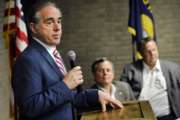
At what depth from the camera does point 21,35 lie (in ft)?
13.7

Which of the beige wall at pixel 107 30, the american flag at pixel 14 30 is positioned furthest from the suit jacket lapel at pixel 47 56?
the beige wall at pixel 107 30

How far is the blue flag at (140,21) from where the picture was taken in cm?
460

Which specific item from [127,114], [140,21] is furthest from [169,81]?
[127,114]

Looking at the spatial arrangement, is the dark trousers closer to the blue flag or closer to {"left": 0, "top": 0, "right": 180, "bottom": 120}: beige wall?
the blue flag

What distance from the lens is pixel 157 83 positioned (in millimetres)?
3473

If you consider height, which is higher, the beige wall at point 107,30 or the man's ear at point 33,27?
the man's ear at point 33,27

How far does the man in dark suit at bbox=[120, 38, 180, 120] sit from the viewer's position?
344 centimetres

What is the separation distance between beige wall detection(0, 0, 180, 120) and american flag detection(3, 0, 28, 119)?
3.65 ft

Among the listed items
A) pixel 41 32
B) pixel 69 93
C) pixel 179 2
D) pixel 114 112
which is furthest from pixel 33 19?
pixel 179 2

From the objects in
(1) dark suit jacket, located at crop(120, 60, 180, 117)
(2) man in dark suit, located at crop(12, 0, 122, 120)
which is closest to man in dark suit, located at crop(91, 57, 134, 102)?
(1) dark suit jacket, located at crop(120, 60, 180, 117)

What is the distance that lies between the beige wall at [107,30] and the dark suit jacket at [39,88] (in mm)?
3722

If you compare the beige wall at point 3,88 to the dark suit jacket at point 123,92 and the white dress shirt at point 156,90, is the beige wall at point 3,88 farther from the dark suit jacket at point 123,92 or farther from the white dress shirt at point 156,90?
the white dress shirt at point 156,90

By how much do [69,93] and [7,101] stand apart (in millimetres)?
3751

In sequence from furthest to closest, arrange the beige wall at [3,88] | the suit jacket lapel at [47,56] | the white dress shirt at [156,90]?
the beige wall at [3,88] < the white dress shirt at [156,90] < the suit jacket lapel at [47,56]
